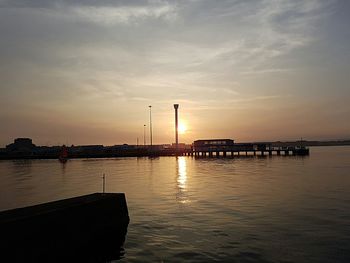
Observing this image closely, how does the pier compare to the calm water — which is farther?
the pier

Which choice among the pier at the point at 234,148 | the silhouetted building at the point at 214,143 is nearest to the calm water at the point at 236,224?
the pier at the point at 234,148

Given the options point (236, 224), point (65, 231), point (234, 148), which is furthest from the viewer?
point (234, 148)

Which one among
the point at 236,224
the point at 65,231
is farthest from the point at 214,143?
the point at 65,231

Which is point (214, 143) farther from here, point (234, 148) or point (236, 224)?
point (236, 224)

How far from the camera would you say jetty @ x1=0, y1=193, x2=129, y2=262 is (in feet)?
43.8

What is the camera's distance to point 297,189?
37719 millimetres

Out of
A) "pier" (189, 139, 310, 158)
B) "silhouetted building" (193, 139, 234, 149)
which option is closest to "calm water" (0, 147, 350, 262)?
"pier" (189, 139, 310, 158)

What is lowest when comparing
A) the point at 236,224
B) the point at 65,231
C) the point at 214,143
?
the point at 236,224

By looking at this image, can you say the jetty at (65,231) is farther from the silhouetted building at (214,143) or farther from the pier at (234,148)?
the silhouetted building at (214,143)

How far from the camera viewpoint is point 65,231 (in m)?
16.3

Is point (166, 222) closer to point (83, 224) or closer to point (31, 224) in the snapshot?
point (83, 224)

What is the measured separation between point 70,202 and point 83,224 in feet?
4.56

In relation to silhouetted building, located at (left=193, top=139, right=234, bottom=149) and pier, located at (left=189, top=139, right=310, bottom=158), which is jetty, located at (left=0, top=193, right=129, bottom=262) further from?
silhouetted building, located at (left=193, top=139, right=234, bottom=149)

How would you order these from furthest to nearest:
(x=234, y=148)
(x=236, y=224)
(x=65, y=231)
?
(x=234, y=148) < (x=236, y=224) < (x=65, y=231)
